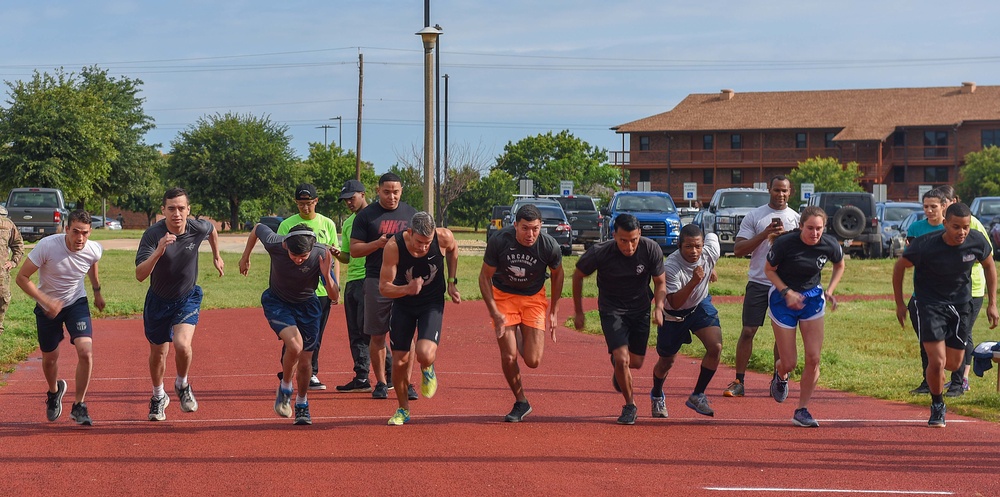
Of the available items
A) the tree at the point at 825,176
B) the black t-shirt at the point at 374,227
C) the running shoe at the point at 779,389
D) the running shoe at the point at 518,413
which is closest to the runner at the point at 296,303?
the black t-shirt at the point at 374,227

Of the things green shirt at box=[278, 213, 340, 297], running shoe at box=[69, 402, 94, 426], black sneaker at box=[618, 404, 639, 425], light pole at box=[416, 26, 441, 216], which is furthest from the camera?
light pole at box=[416, 26, 441, 216]

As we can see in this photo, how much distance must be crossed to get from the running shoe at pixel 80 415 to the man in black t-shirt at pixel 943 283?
6634mm

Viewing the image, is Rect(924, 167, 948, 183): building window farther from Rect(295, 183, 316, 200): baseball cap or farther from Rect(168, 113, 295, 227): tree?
Rect(295, 183, 316, 200): baseball cap

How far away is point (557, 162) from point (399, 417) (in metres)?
84.7

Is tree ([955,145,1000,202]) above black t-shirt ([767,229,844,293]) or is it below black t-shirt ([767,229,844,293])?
above

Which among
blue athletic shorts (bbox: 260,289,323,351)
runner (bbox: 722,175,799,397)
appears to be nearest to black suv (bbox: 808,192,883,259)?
runner (bbox: 722,175,799,397)

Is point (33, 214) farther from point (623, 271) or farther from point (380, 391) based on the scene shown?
point (623, 271)

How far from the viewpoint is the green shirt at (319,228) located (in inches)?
440

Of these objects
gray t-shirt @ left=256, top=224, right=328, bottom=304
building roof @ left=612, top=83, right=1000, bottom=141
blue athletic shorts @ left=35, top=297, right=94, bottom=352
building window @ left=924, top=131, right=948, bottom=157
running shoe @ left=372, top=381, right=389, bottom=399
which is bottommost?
running shoe @ left=372, top=381, right=389, bottom=399

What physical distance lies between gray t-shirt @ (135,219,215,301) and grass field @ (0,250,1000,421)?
4.48 meters

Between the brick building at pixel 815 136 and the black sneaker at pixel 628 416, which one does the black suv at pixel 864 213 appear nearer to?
the black sneaker at pixel 628 416

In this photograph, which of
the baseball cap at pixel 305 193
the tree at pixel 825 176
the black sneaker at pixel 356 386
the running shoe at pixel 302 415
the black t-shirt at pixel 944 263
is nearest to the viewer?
the running shoe at pixel 302 415

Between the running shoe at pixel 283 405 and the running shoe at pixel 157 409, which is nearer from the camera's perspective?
the running shoe at pixel 283 405

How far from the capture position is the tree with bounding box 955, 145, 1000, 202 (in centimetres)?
6781
